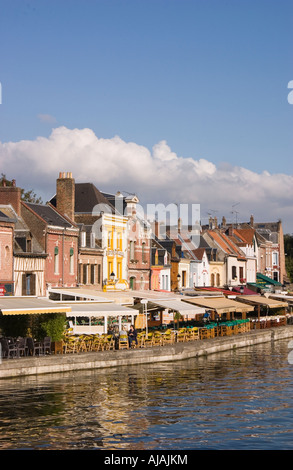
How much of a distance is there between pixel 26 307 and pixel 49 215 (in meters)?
21.1

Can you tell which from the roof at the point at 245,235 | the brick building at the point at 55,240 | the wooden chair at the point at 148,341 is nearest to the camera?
the wooden chair at the point at 148,341

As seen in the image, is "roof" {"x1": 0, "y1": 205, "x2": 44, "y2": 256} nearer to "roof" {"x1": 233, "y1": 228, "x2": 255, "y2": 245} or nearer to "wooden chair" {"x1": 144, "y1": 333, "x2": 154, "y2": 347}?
"wooden chair" {"x1": 144, "y1": 333, "x2": 154, "y2": 347}

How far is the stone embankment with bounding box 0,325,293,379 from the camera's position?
109 feet

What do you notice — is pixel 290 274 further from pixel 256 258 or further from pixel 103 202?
pixel 103 202

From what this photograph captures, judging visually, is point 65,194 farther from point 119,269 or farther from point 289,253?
point 289,253

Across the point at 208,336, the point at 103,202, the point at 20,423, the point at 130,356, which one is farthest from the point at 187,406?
the point at 103,202

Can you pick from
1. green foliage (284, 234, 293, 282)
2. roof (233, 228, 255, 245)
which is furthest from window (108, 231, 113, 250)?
green foliage (284, 234, 293, 282)

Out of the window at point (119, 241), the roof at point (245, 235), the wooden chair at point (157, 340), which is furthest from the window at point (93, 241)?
the roof at point (245, 235)

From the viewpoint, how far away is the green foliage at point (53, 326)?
38750mm

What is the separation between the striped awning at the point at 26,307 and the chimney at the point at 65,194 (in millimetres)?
20850

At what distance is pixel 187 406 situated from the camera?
90.9 ft

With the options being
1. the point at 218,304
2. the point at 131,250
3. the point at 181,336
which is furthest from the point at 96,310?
the point at 131,250

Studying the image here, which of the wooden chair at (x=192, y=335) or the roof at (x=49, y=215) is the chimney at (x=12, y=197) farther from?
the wooden chair at (x=192, y=335)

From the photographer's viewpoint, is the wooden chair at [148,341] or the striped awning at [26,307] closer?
the striped awning at [26,307]
